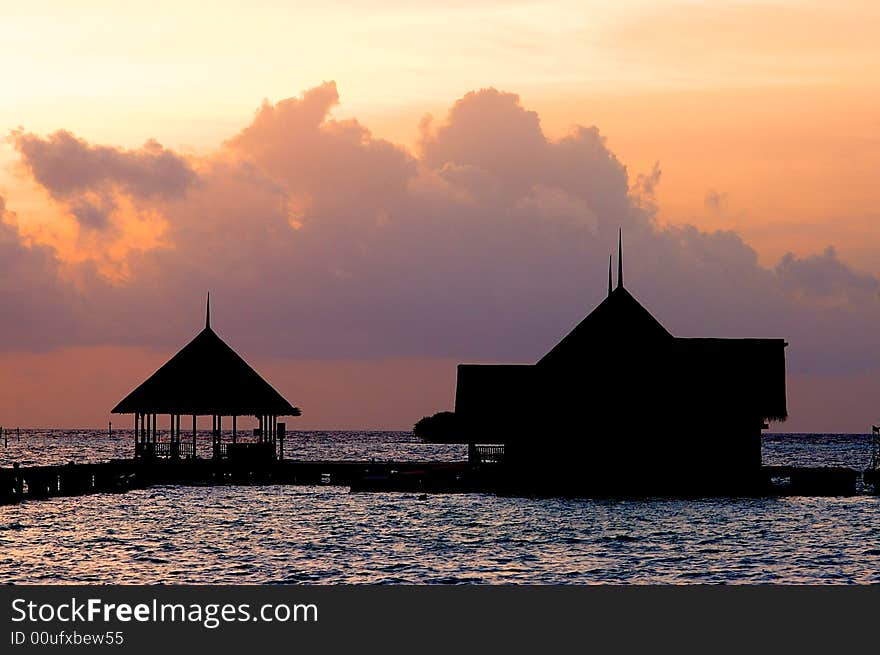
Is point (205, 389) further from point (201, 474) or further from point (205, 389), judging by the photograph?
point (201, 474)

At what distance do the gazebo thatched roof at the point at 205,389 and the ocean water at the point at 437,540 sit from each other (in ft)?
21.7

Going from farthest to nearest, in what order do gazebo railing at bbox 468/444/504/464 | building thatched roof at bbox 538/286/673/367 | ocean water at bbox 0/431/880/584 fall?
gazebo railing at bbox 468/444/504/464 → building thatched roof at bbox 538/286/673/367 → ocean water at bbox 0/431/880/584

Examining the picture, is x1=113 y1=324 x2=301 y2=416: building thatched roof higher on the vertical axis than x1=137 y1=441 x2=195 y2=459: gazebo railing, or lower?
higher

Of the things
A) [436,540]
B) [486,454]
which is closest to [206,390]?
[486,454]

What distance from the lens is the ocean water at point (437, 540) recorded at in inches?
1321

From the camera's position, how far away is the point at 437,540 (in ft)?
133

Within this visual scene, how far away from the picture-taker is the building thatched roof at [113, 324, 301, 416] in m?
63.6

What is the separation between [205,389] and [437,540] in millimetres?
25633

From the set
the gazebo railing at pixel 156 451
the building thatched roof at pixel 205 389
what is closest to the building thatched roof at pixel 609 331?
the building thatched roof at pixel 205 389

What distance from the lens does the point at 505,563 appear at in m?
35.5

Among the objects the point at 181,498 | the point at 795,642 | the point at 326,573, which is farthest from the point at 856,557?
the point at 181,498

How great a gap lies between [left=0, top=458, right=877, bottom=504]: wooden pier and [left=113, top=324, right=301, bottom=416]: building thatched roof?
2712 mm

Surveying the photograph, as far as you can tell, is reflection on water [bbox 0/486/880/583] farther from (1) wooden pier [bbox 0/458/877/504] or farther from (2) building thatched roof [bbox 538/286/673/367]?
(2) building thatched roof [bbox 538/286/673/367]

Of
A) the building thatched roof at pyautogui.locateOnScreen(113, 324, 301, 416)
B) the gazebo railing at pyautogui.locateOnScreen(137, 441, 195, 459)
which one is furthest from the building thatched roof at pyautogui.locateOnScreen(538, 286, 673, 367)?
the gazebo railing at pyautogui.locateOnScreen(137, 441, 195, 459)
